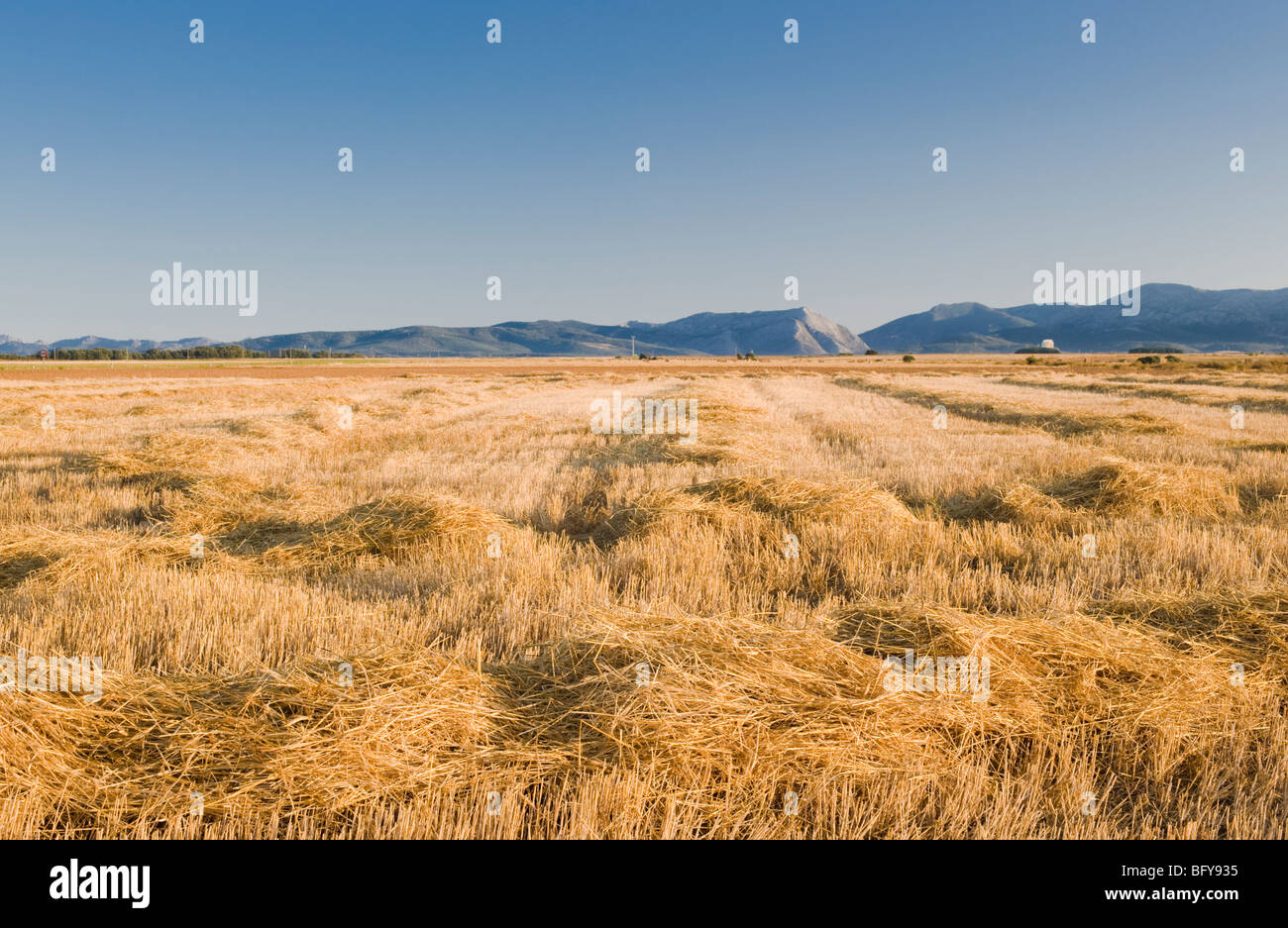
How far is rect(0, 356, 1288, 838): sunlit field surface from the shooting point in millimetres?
3182

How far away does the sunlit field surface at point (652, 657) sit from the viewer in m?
3.18

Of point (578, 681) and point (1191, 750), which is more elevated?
point (578, 681)

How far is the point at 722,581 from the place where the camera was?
6.15 m

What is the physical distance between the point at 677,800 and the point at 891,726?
4.19ft

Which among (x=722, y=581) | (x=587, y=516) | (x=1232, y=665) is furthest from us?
(x=587, y=516)

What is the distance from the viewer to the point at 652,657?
4129 mm

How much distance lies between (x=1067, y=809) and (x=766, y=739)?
139cm

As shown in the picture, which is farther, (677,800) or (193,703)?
(193,703)
